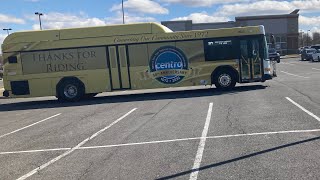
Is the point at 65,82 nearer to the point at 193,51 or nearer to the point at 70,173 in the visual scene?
the point at 193,51

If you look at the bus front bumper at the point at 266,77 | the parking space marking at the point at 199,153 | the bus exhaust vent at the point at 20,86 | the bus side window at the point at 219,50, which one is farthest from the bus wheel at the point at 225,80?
the bus exhaust vent at the point at 20,86

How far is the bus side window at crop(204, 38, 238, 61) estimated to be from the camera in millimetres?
18844

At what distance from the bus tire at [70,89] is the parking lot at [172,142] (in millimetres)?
4154

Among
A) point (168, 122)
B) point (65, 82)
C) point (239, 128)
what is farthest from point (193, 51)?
point (239, 128)

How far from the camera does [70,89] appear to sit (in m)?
19.0

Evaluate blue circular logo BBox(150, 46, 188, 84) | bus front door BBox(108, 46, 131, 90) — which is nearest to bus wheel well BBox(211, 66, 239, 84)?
blue circular logo BBox(150, 46, 188, 84)

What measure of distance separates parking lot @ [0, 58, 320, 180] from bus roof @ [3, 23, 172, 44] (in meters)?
5.06

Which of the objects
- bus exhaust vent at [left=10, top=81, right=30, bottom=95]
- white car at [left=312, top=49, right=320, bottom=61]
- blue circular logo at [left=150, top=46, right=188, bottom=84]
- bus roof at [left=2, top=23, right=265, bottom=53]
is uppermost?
bus roof at [left=2, top=23, right=265, bottom=53]

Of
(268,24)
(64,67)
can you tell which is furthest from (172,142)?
(268,24)

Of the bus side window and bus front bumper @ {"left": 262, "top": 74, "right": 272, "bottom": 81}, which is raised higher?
the bus side window

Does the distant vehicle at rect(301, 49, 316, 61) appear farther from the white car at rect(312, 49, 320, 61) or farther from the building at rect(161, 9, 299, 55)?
the building at rect(161, 9, 299, 55)

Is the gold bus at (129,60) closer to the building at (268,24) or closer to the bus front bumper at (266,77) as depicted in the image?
the bus front bumper at (266,77)

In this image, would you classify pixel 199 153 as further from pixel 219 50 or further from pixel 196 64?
pixel 219 50

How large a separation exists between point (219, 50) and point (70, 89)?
23.3 ft
